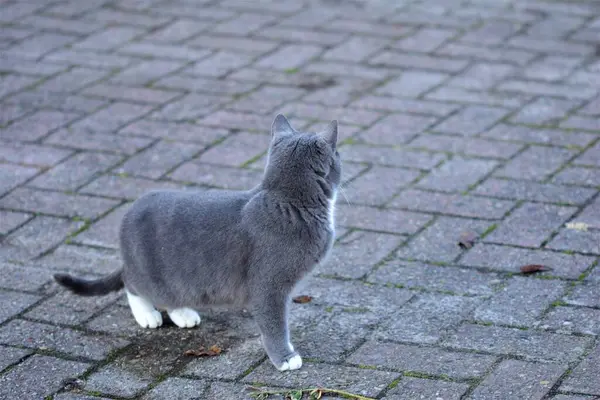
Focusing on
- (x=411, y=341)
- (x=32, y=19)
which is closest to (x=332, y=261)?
(x=411, y=341)

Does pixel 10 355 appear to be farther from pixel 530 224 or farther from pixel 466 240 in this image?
pixel 530 224

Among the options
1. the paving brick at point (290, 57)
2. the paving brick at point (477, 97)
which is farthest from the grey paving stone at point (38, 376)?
the paving brick at point (290, 57)

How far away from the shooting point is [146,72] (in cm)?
690

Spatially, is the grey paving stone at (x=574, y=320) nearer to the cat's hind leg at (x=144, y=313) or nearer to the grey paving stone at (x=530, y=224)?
the grey paving stone at (x=530, y=224)

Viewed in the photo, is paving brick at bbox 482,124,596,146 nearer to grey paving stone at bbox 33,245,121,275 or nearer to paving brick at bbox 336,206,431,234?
paving brick at bbox 336,206,431,234

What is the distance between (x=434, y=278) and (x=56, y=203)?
2.03 m

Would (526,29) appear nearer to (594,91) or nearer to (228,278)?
(594,91)

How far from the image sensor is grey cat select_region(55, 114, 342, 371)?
366 centimetres

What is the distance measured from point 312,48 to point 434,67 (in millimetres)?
932

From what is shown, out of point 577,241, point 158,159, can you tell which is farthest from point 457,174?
point 158,159

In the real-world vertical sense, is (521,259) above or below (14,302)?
below

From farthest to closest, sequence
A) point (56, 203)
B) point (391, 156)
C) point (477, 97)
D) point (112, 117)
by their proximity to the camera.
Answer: point (477, 97) < point (112, 117) < point (391, 156) < point (56, 203)

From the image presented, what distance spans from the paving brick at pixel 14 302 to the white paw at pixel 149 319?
52 cm

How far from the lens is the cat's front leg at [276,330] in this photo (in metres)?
3.66
